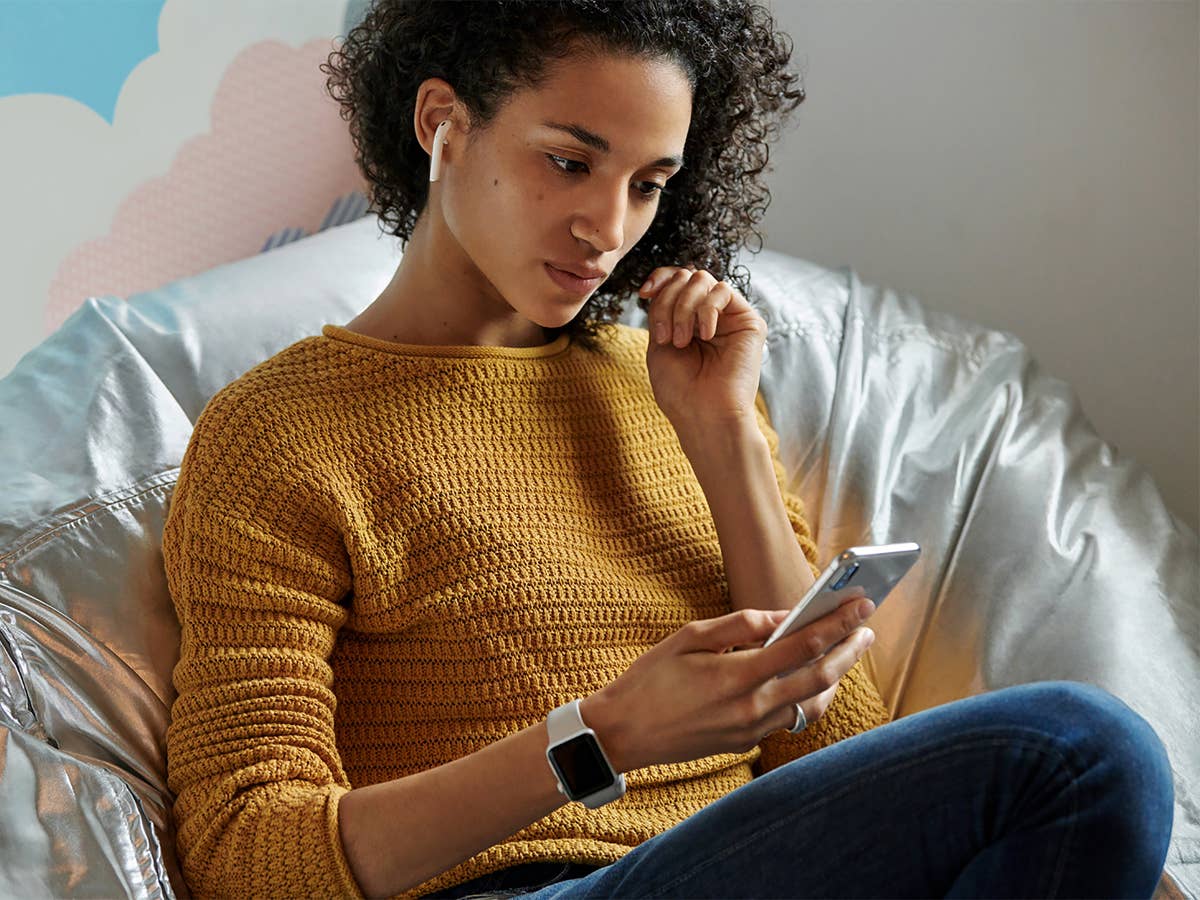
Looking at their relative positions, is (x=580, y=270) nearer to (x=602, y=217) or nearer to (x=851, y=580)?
(x=602, y=217)

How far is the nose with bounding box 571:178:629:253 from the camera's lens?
1.05 meters

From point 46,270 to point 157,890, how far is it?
2.81 ft

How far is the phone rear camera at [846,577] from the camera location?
0.84 metres

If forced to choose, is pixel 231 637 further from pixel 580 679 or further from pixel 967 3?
pixel 967 3

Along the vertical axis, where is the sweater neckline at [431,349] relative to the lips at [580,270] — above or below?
below

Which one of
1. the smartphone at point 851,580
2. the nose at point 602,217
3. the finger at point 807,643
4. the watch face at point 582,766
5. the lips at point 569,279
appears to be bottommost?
the watch face at point 582,766

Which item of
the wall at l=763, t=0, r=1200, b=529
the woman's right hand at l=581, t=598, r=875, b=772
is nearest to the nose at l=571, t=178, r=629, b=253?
the woman's right hand at l=581, t=598, r=875, b=772

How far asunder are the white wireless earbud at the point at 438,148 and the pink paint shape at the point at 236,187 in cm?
65

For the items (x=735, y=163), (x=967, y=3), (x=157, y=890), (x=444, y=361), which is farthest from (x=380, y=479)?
(x=967, y=3)

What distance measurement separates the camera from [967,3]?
1.81m

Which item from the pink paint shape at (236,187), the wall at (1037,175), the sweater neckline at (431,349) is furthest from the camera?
the wall at (1037,175)

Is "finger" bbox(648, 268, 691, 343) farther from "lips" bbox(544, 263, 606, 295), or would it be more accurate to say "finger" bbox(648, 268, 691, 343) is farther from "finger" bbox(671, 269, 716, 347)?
"lips" bbox(544, 263, 606, 295)

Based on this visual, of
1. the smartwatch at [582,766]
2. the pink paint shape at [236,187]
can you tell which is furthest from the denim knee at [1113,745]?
the pink paint shape at [236,187]

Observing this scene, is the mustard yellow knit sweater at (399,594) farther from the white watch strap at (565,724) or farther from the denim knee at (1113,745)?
the denim knee at (1113,745)
